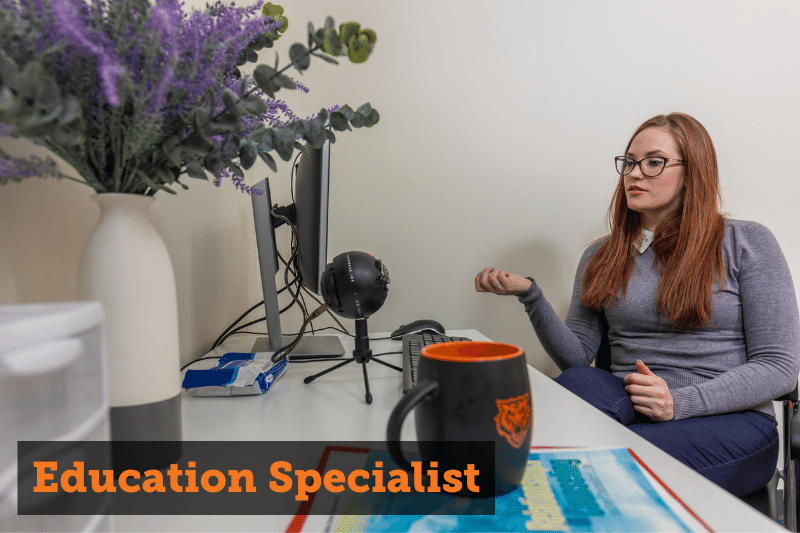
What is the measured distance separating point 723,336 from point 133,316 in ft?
4.28

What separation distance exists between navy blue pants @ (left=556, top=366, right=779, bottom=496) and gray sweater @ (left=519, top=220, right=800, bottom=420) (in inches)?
1.5

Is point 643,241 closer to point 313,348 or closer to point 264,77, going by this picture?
point 313,348

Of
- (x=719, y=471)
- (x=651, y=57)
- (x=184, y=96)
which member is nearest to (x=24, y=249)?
(x=184, y=96)

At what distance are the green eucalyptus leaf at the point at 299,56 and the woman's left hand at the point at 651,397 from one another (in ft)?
2.98

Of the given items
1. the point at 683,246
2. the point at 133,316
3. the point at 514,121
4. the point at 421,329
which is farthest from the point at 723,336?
the point at 133,316

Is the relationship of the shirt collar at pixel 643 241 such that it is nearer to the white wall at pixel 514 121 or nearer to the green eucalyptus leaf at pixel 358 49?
the white wall at pixel 514 121

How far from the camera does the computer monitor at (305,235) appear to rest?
2.85ft

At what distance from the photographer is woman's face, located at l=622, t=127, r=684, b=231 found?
4.09 ft

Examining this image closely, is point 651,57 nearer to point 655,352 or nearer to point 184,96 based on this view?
point 655,352

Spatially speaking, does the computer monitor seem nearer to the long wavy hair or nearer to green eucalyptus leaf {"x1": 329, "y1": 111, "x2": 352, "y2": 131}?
green eucalyptus leaf {"x1": 329, "y1": 111, "x2": 352, "y2": 131}

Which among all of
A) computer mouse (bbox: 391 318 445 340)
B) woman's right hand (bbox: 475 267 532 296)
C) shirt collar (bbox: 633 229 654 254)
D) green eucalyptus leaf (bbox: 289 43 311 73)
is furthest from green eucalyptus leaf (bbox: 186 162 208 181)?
shirt collar (bbox: 633 229 654 254)

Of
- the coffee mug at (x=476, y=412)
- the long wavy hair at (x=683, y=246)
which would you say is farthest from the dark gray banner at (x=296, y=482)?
the long wavy hair at (x=683, y=246)

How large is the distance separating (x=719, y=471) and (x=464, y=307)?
0.92 meters

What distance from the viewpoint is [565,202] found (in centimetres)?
170
